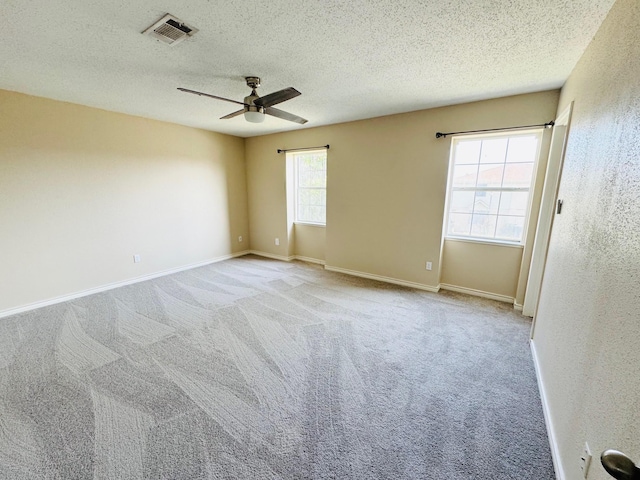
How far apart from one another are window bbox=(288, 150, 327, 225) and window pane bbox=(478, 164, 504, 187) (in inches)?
95.3

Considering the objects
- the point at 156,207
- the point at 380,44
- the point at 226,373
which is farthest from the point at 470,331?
the point at 156,207

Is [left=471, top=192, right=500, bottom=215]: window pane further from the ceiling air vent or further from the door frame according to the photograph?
the ceiling air vent

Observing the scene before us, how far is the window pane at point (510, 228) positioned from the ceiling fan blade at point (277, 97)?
2937 mm

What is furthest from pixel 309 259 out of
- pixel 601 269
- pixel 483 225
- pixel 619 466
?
pixel 619 466

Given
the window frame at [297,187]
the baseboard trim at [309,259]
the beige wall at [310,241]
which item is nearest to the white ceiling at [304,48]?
the window frame at [297,187]

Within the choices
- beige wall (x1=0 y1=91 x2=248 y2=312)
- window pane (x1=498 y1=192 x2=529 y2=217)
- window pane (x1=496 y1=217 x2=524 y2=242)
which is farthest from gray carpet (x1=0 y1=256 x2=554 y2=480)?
window pane (x1=498 y1=192 x2=529 y2=217)

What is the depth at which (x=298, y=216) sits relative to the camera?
5.26m

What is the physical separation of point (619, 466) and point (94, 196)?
477 centimetres

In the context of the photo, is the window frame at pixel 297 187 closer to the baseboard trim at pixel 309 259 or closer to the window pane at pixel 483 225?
the baseboard trim at pixel 309 259

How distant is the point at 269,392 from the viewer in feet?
6.08

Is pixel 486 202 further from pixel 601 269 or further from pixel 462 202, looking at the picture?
pixel 601 269

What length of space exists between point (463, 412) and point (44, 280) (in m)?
4.55

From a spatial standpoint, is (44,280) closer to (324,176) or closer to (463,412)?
(324,176)

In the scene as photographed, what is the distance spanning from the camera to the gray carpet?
1383mm
